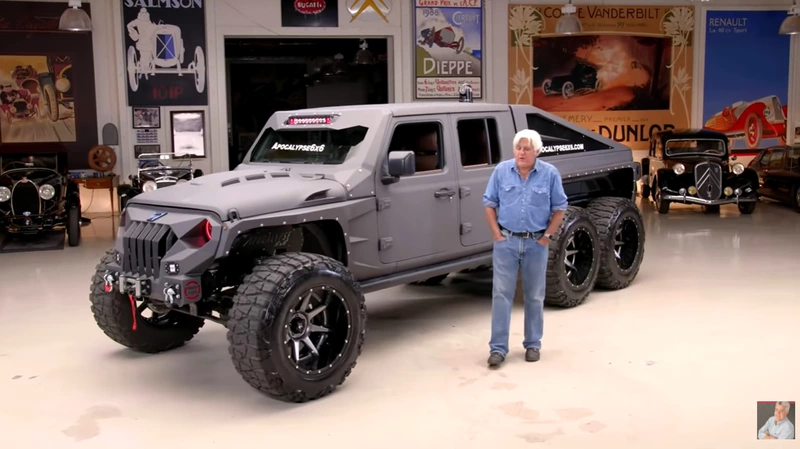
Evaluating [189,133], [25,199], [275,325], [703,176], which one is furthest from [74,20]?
[703,176]

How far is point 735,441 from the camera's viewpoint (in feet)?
13.3

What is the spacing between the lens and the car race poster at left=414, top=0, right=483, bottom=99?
14.7 m

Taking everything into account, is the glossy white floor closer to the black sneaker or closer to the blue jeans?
the black sneaker

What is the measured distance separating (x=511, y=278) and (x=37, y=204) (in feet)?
24.7

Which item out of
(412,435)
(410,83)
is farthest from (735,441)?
(410,83)

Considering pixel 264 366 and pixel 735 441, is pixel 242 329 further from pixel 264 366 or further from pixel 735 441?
pixel 735 441

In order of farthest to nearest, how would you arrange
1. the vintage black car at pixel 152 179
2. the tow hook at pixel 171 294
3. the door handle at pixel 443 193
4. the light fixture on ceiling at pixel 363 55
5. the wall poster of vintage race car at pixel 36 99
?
the light fixture on ceiling at pixel 363 55 → the wall poster of vintage race car at pixel 36 99 → the vintage black car at pixel 152 179 → the door handle at pixel 443 193 → the tow hook at pixel 171 294

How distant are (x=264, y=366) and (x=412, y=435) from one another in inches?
35.7

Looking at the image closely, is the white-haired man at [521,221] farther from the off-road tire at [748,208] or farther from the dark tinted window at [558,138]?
the off-road tire at [748,208]

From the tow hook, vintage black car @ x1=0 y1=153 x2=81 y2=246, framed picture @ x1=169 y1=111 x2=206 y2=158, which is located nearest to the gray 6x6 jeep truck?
the tow hook

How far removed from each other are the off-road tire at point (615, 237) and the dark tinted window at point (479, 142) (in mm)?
1213

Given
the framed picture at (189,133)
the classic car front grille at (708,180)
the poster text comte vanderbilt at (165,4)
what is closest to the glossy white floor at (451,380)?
the classic car front grille at (708,180)

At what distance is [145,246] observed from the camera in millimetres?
4789

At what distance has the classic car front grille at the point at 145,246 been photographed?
475 centimetres
